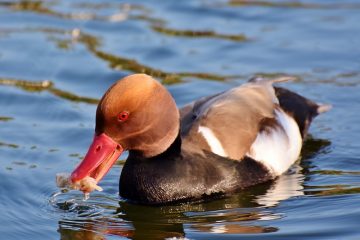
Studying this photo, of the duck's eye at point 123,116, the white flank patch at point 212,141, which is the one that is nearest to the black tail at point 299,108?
the white flank patch at point 212,141

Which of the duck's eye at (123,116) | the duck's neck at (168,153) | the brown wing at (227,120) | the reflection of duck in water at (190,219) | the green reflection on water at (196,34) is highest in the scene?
the green reflection on water at (196,34)

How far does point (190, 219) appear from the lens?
321 inches

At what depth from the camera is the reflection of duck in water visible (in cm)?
784

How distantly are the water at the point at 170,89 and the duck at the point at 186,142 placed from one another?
6.6 inches

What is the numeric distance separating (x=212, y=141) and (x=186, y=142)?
9.4 inches

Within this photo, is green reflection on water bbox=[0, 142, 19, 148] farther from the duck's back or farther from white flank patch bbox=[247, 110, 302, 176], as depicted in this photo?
white flank patch bbox=[247, 110, 302, 176]

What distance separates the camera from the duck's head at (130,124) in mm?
7961

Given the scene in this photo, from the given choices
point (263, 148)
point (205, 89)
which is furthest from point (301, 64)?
point (263, 148)

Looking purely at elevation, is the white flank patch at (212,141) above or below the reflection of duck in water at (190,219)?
above

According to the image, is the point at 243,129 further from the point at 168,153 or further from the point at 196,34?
the point at 196,34

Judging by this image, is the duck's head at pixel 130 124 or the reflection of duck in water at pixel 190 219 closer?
the reflection of duck in water at pixel 190 219

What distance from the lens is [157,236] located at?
7816mm

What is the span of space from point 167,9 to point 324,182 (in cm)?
652

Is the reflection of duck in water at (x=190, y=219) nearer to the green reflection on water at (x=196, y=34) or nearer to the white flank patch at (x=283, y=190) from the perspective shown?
the white flank patch at (x=283, y=190)
